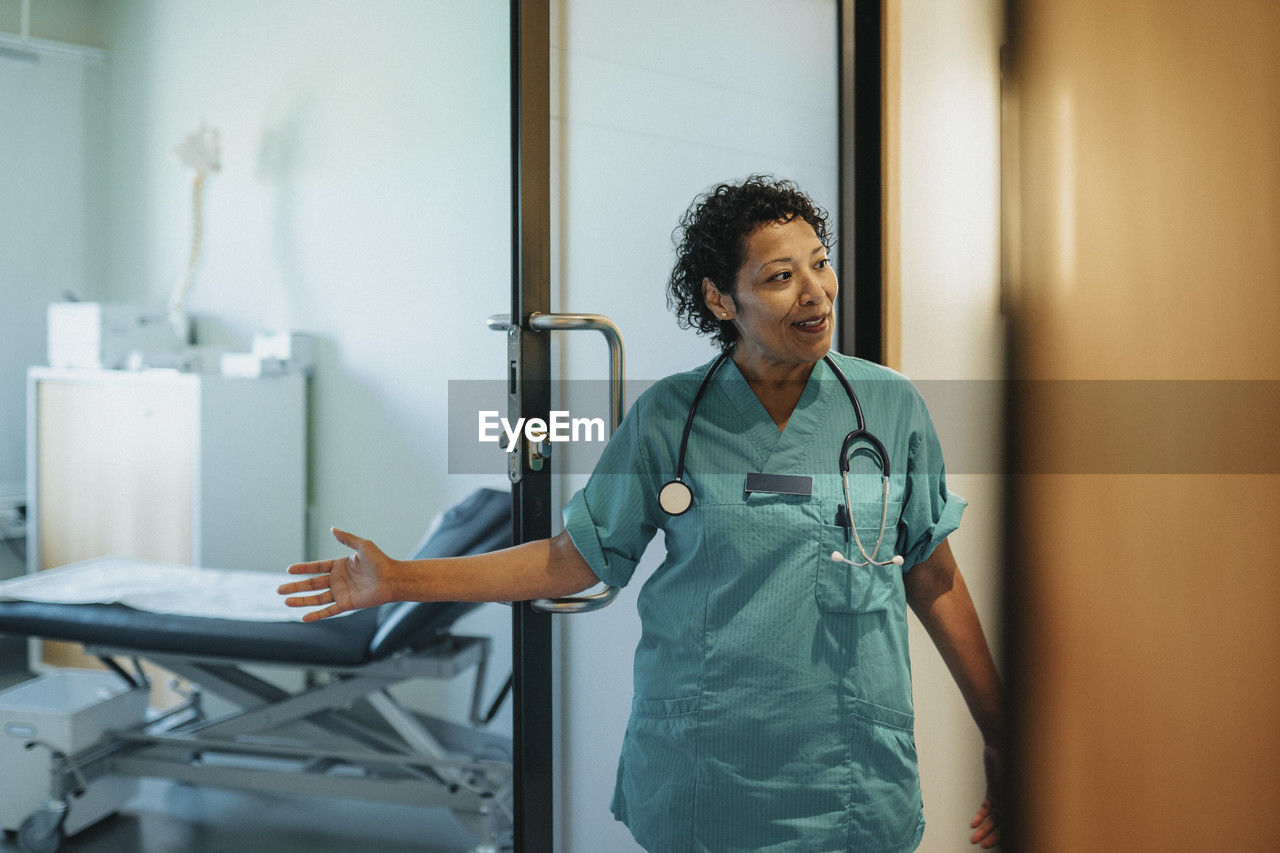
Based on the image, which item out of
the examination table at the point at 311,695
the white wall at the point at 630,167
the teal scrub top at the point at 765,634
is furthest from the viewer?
the examination table at the point at 311,695

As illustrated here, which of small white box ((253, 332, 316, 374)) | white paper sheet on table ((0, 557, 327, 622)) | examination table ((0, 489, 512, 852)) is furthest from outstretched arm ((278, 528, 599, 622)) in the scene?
small white box ((253, 332, 316, 374))

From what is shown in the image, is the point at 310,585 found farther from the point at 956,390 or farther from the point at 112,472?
the point at 112,472

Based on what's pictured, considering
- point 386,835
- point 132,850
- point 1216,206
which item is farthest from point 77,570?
point 1216,206

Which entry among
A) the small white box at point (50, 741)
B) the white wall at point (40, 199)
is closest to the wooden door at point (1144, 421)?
the small white box at point (50, 741)

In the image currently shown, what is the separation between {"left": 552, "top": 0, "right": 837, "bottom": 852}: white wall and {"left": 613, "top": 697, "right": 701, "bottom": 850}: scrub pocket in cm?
37

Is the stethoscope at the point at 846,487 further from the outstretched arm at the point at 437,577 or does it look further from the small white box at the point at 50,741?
the small white box at the point at 50,741

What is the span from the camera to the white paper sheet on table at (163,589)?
210 centimetres

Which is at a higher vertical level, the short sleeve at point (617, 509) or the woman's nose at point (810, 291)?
the woman's nose at point (810, 291)

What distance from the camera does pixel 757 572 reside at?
913 mm

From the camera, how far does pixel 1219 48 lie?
1.16m

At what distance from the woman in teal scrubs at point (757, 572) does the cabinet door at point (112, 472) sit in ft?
6.37

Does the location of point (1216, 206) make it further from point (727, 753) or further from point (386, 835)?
point (386, 835)

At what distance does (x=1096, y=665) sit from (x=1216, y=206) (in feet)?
2.08

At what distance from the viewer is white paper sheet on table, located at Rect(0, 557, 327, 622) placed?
2.10 meters
